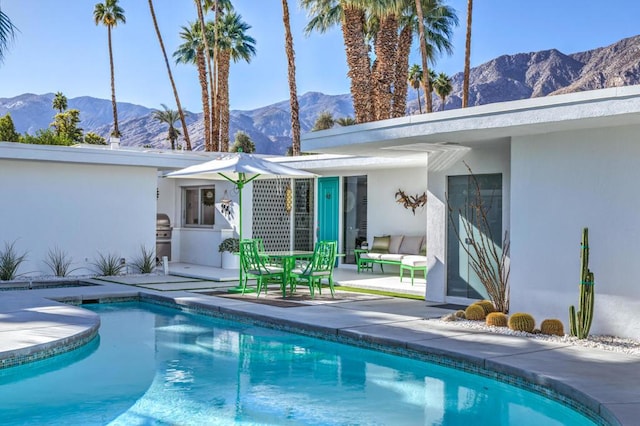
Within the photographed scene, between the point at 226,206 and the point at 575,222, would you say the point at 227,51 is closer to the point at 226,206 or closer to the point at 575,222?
the point at 226,206

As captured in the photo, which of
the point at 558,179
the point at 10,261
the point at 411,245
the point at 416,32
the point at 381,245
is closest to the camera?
the point at 558,179

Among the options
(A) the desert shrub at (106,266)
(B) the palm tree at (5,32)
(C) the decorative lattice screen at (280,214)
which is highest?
(B) the palm tree at (5,32)

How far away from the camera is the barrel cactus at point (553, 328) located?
28.2 feet

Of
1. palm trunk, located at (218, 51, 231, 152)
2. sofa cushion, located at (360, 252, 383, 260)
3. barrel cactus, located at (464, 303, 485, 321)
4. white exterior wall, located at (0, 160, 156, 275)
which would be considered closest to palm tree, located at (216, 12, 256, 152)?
palm trunk, located at (218, 51, 231, 152)

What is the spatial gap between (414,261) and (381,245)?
219cm

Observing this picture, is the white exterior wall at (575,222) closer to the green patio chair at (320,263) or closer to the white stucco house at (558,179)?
the white stucco house at (558,179)

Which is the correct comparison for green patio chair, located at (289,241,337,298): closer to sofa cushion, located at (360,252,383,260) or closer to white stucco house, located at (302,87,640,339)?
white stucco house, located at (302,87,640,339)

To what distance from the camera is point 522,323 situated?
28.8ft

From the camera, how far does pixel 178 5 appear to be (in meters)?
84.5

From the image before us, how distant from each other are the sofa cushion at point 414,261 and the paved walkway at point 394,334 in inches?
70.7

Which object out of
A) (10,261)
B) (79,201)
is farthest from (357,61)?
(10,261)

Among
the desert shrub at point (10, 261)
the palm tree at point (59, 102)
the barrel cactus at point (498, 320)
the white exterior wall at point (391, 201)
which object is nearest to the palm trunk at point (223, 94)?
the white exterior wall at point (391, 201)

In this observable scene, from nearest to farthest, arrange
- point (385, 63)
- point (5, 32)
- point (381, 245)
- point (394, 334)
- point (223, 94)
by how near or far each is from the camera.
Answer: point (394, 334) → point (5, 32) → point (381, 245) → point (385, 63) → point (223, 94)

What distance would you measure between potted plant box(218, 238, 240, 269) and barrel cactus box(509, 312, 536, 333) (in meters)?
9.67
